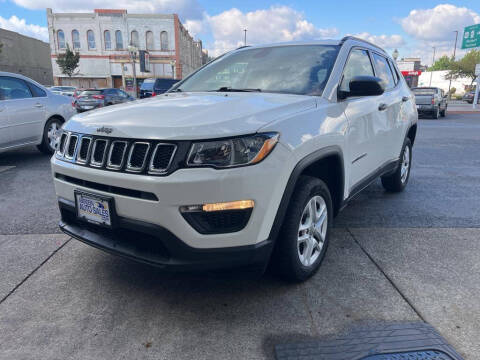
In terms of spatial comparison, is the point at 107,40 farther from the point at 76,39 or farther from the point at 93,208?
the point at 93,208

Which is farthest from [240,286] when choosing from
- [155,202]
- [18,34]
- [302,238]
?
[18,34]

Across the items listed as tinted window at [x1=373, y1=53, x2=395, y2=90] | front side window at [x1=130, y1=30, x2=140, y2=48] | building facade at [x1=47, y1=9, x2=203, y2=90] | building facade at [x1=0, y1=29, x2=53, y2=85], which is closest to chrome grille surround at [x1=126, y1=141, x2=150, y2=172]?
tinted window at [x1=373, y1=53, x2=395, y2=90]

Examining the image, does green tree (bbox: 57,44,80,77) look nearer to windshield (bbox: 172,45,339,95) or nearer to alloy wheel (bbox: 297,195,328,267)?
windshield (bbox: 172,45,339,95)

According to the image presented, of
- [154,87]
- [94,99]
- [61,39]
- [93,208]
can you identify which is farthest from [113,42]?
[93,208]

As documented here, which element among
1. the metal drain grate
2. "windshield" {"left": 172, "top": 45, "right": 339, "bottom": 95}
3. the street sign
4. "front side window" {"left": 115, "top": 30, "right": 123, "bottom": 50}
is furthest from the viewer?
"front side window" {"left": 115, "top": 30, "right": 123, "bottom": 50}

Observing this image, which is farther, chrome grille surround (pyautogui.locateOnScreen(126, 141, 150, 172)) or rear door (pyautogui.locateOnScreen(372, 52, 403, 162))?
rear door (pyautogui.locateOnScreen(372, 52, 403, 162))

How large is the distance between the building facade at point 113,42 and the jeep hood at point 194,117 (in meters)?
41.8

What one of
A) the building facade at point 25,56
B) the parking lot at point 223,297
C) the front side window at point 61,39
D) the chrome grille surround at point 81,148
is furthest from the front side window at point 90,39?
the chrome grille surround at point 81,148

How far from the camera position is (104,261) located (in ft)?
10.1

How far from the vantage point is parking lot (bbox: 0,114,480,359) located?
2.13 metres

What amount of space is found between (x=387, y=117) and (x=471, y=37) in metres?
31.3

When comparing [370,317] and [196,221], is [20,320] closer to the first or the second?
[196,221]

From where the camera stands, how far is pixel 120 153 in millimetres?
2188

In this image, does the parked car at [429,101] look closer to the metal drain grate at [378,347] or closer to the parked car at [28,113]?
the parked car at [28,113]
